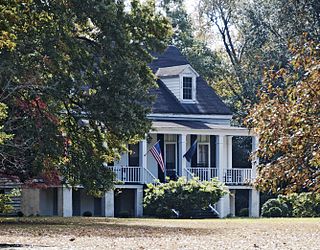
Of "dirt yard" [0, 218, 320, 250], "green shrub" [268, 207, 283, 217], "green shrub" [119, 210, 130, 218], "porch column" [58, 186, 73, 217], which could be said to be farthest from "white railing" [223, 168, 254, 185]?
"dirt yard" [0, 218, 320, 250]

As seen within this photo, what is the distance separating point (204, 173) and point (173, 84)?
18.5 feet

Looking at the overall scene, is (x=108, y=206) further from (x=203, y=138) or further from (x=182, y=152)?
(x=203, y=138)

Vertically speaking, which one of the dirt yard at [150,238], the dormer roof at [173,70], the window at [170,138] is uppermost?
the dormer roof at [173,70]

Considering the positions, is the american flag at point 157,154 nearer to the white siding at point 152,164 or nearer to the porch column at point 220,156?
the white siding at point 152,164

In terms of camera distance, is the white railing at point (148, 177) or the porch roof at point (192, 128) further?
the porch roof at point (192, 128)

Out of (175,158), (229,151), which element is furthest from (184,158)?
(229,151)

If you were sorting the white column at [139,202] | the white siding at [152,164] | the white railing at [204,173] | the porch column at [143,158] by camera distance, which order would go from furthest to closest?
the white siding at [152,164] → the white railing at [204,173] → the porch column at [143,158] → the white column at [139,202]

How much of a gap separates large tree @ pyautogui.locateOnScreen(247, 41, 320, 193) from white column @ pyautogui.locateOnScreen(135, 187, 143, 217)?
85.5 feet

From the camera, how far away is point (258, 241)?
2319 centimetres

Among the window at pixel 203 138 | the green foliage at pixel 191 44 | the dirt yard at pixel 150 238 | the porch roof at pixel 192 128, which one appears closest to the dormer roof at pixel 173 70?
the porch roof at pixel 192 128

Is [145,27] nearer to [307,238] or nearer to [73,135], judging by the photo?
[73,135]

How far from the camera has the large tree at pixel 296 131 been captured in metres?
18.3

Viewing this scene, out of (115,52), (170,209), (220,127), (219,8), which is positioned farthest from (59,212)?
(219,8)

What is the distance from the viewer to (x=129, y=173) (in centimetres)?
4700
